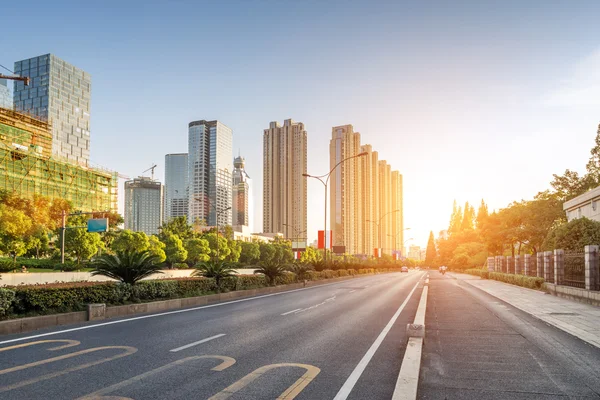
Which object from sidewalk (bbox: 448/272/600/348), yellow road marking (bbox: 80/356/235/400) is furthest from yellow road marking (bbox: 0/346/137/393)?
sidewalk (bbox: 448/272/600/348)

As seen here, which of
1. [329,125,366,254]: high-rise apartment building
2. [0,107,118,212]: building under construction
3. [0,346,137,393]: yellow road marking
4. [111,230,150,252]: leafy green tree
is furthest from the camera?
[329,125,366,254]: high-rise apartment building

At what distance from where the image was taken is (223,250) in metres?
85.0

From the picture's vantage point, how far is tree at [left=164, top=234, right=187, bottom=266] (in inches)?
2790

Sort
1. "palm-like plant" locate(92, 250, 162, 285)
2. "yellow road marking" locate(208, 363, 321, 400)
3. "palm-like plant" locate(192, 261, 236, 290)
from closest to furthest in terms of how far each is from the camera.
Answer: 1. "yellow road marking" locate(208, 363, 321, 400)
2. "palm-like plant" locate(92, 250, 162, 285)
3. "palm-like plant" locate(192, 261, 236, 290)

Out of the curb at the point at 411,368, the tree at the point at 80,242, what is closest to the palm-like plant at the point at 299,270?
the curb at the point at 411,368

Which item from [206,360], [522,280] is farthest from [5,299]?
[522,280]

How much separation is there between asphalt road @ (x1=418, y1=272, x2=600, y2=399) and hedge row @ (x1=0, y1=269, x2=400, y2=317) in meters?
9.58

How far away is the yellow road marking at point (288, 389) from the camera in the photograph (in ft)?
18.7

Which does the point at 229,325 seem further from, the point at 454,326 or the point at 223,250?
the point at 223,250

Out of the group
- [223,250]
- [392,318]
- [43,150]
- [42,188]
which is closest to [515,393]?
[392,318]

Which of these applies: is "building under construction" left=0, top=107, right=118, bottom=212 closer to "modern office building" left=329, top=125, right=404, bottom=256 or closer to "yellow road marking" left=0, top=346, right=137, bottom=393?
"modern office building" left=329, top=125, right=404, bottom=256

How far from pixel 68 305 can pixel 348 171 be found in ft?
497

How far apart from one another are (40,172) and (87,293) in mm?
93951

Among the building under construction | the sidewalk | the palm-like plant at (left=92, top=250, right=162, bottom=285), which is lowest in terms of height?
the sidewalk
